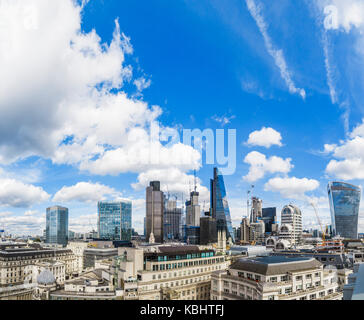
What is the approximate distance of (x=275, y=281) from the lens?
55.0 meters

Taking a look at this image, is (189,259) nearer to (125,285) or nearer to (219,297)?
(219,297)

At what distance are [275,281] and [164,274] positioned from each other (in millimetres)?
22379

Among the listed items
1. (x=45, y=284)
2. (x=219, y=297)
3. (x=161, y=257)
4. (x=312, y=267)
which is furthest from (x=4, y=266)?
(x=312, y=267)

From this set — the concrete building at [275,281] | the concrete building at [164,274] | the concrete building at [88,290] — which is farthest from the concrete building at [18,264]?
the concrete building at [275,281]

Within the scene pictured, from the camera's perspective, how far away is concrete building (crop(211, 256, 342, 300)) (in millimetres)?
53122

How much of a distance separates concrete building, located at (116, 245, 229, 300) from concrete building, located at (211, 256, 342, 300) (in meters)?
7.55

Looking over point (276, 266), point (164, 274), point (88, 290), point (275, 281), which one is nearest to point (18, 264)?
point (88, 290)

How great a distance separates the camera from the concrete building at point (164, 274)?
196 feet

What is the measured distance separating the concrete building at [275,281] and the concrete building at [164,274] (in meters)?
7.55

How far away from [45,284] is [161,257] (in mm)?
23773

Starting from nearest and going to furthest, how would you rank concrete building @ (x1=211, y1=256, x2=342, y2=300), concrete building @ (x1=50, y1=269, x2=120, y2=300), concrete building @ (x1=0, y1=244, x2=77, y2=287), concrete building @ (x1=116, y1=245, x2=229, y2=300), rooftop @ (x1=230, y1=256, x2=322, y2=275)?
1. concrete building @ (x1=211, y1=256, x2=342, y2=300)
2. concrete building @ (x1=50, y1=269, x2=120, y2=300)
3. rooftop @ (x1=230, y1=256, x2=322, y2=275)
4. concrete building @ (x1=116, y1=245, x2=229, y2=300)
5. concrete building @ (x1=0, y1=244, x2=77, y2=287)

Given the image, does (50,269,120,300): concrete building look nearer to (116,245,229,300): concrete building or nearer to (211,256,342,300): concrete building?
(116,245,229,300): concrete building

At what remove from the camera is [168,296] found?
202 ft

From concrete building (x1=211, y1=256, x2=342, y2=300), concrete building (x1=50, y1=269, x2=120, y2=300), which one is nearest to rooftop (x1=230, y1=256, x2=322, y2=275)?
concrete building (x1=211, y1=256, x2=342, y2=300)
